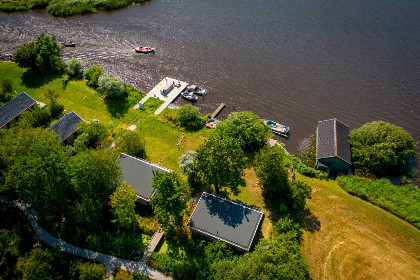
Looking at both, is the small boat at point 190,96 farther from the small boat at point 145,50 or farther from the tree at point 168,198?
the tree at point 168,198

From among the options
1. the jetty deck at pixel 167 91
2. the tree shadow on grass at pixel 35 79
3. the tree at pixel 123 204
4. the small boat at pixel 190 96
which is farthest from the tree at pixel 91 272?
the tree shadow on grass at pixel 35 79

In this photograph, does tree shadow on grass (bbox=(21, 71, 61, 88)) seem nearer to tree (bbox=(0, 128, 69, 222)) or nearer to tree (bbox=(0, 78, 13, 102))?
tree (bbox=(0, 78, 13, 102))

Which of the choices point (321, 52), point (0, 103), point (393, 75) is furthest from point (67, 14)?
Result: point (393, 75)

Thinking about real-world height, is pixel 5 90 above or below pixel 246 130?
below

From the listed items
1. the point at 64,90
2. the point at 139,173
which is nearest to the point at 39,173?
the point at 139,173

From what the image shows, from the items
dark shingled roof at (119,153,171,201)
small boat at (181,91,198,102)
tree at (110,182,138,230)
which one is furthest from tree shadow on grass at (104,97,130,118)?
tree at (110,182,138,230)

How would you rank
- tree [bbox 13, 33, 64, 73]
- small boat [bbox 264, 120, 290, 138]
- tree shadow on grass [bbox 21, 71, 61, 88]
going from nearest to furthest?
small boat [bbox 264, 120, 290, 138], tree [bbox 13, 33, 64, 73], tree shadow on grass [bbox 21, 71, 61, 88]

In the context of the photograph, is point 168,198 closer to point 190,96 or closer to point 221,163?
point 221,163

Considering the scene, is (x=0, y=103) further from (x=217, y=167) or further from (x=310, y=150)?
(x=310, y=150)
